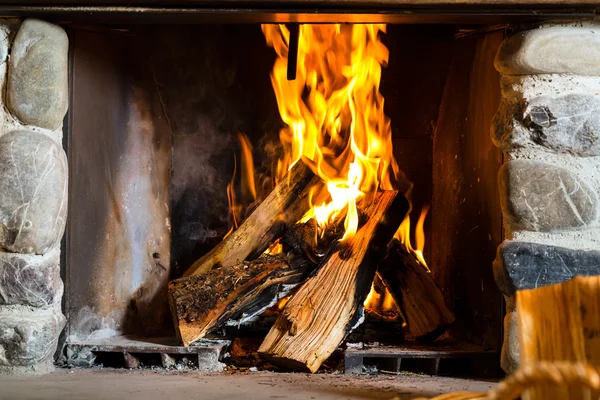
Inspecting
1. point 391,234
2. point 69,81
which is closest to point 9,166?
point 69,81

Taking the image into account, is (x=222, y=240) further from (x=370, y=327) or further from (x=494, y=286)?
(x=494, y=286)

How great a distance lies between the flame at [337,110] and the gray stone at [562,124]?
1.97 ft

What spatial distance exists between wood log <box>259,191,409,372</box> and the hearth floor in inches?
2.3

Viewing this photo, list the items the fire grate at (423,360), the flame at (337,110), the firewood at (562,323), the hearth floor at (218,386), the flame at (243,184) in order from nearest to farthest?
1. the firewood at (562,323)
2. the hearth floor at (218,386)
3. the fire grate at (423,360)
4. the flame at (337,110)
5. the flame at (243,184)

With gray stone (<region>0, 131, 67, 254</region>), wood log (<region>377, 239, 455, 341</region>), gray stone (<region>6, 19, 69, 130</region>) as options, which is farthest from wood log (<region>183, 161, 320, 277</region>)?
gray stone (<region>6, 19, 69, 130</region>)

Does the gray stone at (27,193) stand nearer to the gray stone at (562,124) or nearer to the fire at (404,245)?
the fire at (404,245)

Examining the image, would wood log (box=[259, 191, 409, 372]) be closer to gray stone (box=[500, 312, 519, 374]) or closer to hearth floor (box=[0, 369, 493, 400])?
hearth floor (box=[0, 369, 493, 400])

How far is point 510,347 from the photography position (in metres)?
1.75

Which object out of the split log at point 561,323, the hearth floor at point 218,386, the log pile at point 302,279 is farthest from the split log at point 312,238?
the split log at point 561,323

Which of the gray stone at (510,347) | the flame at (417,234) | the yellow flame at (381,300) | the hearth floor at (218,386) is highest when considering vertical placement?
the flame at (417,234)

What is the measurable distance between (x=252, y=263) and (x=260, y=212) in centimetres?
19

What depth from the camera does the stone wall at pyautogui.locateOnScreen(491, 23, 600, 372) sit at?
170 centimetres

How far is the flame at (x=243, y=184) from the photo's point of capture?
238cm

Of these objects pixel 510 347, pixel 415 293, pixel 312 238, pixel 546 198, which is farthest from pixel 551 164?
pixel 312 238
